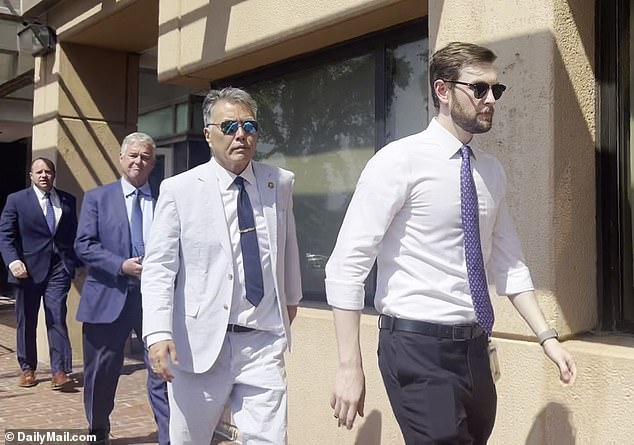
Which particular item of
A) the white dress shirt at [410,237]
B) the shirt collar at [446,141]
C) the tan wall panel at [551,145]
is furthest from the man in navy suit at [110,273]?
the shirt collar at [446,141]

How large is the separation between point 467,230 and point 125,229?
2.82m

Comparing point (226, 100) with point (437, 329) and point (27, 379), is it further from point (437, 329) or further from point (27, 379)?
point (27, 379)

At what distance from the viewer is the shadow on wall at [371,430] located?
13.9 feet

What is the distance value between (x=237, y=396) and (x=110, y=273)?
70.6 inches

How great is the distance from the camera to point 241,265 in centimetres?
307

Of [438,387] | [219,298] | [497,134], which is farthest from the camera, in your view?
[497,134]

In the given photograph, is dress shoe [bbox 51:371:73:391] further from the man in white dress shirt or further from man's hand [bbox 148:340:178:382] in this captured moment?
→ the man in white dress shirt

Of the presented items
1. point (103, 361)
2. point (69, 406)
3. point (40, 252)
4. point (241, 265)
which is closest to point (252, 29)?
point (103, 361)

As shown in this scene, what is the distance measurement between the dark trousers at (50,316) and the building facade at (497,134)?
226 centimetres

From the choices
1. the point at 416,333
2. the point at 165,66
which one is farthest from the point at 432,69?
the point at 165,66

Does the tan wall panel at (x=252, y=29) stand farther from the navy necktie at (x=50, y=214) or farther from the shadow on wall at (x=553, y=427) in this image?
the shadow on wall at (x=553, y=427)

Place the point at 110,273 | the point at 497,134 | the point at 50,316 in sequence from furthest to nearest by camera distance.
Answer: the point at 50,316, the point at 110,273, the point at 497,134

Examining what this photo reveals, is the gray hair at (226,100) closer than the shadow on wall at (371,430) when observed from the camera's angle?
Yes

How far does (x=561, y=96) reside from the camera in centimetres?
344
